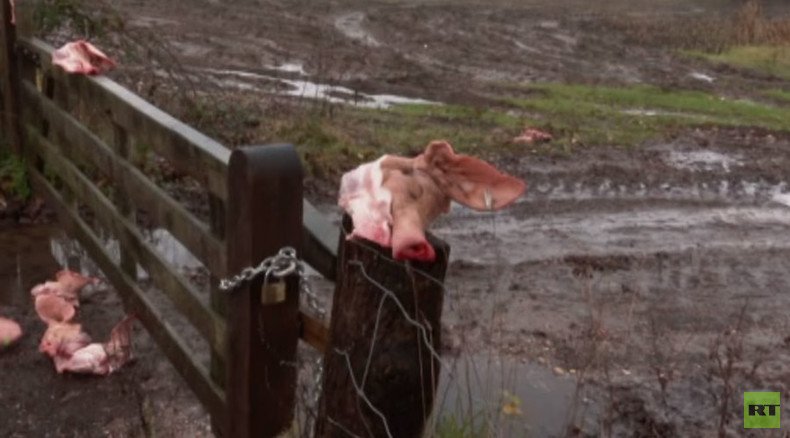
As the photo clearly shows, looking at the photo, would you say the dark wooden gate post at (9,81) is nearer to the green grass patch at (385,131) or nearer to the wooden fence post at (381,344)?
the green grass patch at (385,131)

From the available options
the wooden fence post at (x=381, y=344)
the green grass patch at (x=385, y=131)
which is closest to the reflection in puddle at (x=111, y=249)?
the green grass patch at (x=385, y=131)

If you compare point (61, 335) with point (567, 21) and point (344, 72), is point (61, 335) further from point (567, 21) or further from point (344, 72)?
point (567, 21)

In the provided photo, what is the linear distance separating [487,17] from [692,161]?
16.1 m

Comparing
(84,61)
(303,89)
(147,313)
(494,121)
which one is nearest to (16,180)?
(84,61)

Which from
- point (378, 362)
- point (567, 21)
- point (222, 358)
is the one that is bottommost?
point (567, 21)

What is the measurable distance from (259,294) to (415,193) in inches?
33.4

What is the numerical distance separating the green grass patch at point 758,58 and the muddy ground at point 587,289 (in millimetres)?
2110

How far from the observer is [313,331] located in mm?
4188

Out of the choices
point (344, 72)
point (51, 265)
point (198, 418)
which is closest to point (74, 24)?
point (51, 265)

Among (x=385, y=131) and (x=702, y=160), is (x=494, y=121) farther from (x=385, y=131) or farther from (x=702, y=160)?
(x=702, y=160)

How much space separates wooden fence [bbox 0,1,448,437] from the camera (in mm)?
3600

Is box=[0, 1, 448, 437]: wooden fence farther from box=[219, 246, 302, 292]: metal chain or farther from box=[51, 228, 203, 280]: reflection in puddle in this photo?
box=[51, 228, 203, 280]: reflection in puddle

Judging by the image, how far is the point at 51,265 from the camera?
7.52 m

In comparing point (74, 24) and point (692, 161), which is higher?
point (74, 24)
